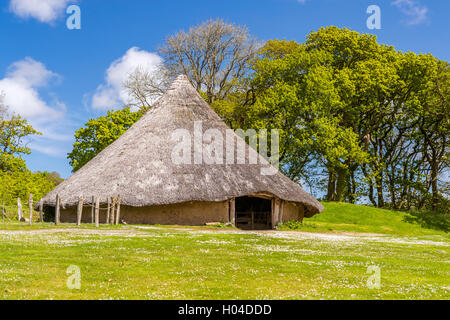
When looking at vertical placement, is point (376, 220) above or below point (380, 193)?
below

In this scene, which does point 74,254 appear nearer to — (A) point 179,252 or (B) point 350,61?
(A) point 179,252

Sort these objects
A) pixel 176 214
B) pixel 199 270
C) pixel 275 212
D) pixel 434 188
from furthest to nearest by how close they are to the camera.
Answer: pixel 434 188 < pixel 275 212 < pixel 176 214 < pixel 199 270

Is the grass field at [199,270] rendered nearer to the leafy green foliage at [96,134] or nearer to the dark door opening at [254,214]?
the dark door opening at [254,214]

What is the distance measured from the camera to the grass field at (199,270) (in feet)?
27.7

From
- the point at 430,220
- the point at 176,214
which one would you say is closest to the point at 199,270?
the point at 176,214

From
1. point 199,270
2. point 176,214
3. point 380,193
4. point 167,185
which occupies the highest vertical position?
point 167,185

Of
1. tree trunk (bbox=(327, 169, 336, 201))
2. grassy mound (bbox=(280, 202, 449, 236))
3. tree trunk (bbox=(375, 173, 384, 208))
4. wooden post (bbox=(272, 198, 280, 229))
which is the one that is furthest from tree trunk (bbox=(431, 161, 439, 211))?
wooden post (bbox=(272, 198, 280, 229))

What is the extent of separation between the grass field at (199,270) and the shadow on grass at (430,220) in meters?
25.4

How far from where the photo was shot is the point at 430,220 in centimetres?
4172

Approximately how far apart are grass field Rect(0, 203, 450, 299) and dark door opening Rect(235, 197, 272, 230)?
17041 mm

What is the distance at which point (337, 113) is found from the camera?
4675cm

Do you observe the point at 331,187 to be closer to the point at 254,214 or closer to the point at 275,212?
the point at 254,214

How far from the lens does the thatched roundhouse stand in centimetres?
2741

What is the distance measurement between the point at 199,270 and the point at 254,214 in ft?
85.7
